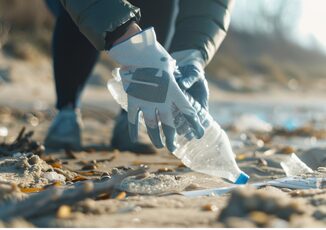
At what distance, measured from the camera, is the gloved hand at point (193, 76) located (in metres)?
2.44

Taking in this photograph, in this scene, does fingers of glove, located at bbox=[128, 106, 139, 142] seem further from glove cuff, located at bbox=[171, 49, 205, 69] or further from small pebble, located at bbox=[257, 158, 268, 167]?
small pebble, located at bbox=[257, 158, 268, 167]

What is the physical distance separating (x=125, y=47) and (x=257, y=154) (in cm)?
153

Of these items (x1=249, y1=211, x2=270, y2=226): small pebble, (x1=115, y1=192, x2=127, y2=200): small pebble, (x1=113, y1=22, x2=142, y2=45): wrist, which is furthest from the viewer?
(x1=113, y1=22, x2=142, y2=45): wrist

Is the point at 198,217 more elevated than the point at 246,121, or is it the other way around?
the point at 198,217

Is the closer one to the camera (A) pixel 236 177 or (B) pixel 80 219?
(B) pixel 80 219

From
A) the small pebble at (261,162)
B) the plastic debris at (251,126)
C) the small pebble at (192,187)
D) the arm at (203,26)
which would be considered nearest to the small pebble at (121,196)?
the small pebble at (192,187)

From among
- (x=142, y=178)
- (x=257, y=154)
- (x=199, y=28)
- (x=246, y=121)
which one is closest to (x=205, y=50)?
(x=199, y=28)

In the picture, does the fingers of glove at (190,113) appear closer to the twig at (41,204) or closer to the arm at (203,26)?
the arm at (203,26)

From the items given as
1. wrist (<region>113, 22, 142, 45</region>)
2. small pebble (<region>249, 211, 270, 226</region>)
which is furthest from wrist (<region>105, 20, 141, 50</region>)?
small pebble (<region>249, 211, 270, 226</region>)

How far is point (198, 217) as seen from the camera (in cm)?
172

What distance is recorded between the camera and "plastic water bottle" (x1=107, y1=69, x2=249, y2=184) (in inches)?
99.2

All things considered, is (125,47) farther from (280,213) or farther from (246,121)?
(246,121)

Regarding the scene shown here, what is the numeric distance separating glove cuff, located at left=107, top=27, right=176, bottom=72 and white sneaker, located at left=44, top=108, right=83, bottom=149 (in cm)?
152

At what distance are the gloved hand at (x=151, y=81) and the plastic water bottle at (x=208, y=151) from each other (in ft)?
0.57
